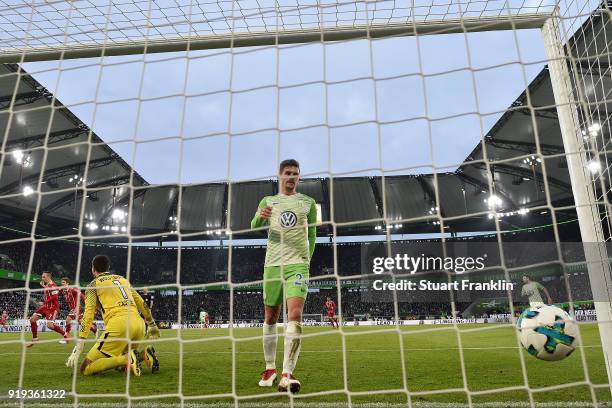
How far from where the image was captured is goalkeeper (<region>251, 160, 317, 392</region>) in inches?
119

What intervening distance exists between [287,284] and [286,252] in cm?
23

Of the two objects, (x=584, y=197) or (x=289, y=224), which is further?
(x=289, y=224)

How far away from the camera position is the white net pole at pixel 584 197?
8.89 feet

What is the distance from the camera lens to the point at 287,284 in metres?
3.06

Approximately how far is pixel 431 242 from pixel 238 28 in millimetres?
20438

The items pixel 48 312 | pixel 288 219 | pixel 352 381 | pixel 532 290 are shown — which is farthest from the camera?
pixel 532 290

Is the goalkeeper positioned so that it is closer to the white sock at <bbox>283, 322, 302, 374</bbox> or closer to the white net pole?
the white sock at <bbox>283, 322, 302, 374</bbox>

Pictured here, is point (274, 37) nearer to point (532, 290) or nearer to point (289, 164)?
point (289, 164)

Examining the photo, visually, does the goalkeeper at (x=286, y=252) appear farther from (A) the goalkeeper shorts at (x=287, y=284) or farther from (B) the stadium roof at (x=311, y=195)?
(B) the stadium roof at (x=311, y=195)

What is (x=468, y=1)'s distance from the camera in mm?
3105

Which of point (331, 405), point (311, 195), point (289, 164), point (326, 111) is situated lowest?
point (331, 405)

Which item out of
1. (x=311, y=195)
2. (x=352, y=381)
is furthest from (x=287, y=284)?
(x=311, y=195)

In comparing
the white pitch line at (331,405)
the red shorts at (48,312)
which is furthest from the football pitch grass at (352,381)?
the red shorts at (48,312)

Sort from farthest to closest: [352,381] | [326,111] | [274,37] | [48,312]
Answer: [48,312] < [352,381] < [274,37] < [326,111]
